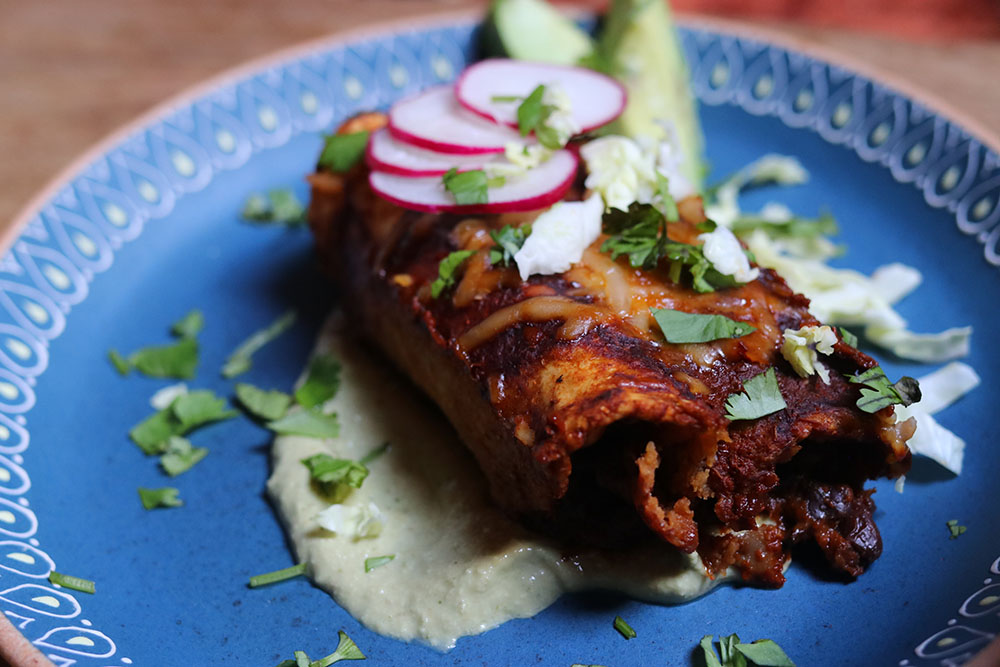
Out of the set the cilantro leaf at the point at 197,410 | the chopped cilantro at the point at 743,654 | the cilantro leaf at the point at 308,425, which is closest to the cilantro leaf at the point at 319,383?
the cilantro leaf at the point at 308,425

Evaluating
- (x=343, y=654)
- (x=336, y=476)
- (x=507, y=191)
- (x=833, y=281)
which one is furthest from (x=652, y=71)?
(x=343, y=654)

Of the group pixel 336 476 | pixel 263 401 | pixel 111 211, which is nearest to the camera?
pixel 336 476

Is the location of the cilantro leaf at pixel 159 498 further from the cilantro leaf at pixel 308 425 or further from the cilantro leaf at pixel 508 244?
the cilantro leaf at pixel 508 244

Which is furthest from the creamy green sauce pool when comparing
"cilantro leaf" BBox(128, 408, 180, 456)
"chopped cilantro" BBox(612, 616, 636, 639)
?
"cilantro leaf" BBox(128, 408, 180, 456)

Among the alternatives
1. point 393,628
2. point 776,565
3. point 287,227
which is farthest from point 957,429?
point 287,227

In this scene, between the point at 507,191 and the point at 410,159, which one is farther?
the point at 410,159

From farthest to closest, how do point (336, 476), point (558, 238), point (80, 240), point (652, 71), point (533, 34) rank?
point (533, 34) < point (652, 71) < point (80, 240) < point (336, 476) < point (558, 238)

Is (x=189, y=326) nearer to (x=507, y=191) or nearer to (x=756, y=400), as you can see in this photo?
(x=507, y=191)
